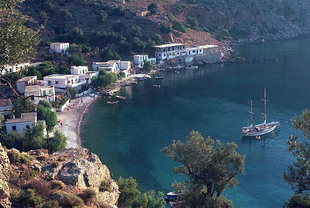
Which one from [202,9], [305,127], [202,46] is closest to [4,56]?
[305,127]

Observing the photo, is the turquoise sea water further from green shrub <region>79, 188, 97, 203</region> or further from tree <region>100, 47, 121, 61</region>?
green shrub <region>79, 188, 97, 203</region>

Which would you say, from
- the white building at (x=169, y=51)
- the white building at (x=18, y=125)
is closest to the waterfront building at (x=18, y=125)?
the white building at (x=18, y=125)

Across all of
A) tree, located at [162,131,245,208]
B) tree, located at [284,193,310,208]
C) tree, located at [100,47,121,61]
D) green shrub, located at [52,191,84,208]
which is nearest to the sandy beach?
tree, located at [100,47,121,61]

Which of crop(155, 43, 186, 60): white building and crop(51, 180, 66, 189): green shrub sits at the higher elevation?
crop(155, 43, 186, 60): white building

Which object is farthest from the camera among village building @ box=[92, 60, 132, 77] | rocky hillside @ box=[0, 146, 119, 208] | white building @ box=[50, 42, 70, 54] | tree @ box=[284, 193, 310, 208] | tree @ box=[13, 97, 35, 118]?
white building @ box=[50, 42, 70, 54]

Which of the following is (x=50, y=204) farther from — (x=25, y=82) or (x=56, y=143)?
(x=25, y=82)

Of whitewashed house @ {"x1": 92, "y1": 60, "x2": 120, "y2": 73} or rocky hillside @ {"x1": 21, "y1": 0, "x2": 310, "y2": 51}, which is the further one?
rocky hillside @ {"x1": 21, "y1": 0, "x2": 310, "y2": 51}

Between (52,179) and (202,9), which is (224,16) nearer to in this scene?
(202,9)
